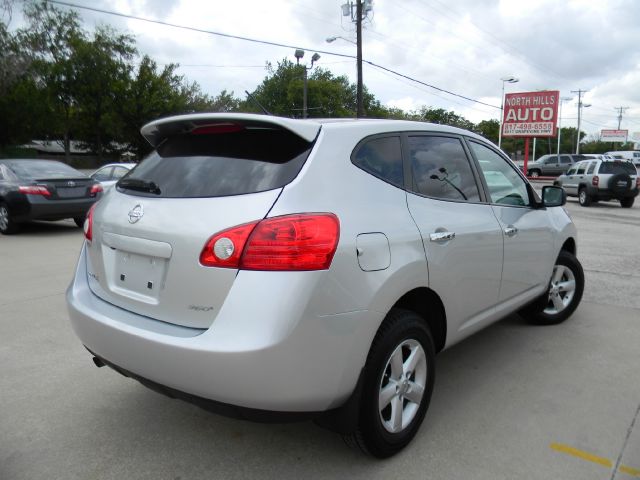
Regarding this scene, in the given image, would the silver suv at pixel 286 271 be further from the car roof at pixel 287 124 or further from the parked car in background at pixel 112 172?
the parked car in background at pixel 112 172

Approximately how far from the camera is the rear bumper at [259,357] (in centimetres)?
202

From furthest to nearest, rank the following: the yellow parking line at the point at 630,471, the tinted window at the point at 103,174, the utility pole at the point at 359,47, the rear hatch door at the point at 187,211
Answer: the utility pole at the point at 359,47, the tinted window at the point at 103,174, the yellow parking line at the point at 630,471, the rear hatch door at the point at 187,211

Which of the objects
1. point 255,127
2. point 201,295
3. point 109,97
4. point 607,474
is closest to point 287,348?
point 201,295

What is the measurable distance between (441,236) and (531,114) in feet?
91.4

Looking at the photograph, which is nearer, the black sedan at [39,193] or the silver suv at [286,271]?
the silver suv at [286,271]

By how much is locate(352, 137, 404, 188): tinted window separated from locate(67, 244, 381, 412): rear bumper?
28.4 inches

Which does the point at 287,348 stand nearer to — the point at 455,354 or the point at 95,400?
the point at 95,400

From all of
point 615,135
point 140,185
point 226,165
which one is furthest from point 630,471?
point 615,135

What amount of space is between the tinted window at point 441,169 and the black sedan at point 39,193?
830 cm

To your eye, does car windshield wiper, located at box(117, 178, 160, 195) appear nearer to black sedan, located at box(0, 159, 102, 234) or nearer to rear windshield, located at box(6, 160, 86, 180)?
black sedan, located at box(0, 159, 102, 234)

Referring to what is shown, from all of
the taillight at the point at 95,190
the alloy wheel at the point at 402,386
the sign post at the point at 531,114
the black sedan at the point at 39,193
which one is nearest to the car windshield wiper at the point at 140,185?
the alloy wheel at the point at 402,386

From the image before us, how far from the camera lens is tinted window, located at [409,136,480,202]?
9.43 feet

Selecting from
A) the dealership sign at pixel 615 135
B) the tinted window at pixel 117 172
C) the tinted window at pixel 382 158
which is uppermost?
the dealership sign at pixel 615 135

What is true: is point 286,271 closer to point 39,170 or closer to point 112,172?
point 39,170
